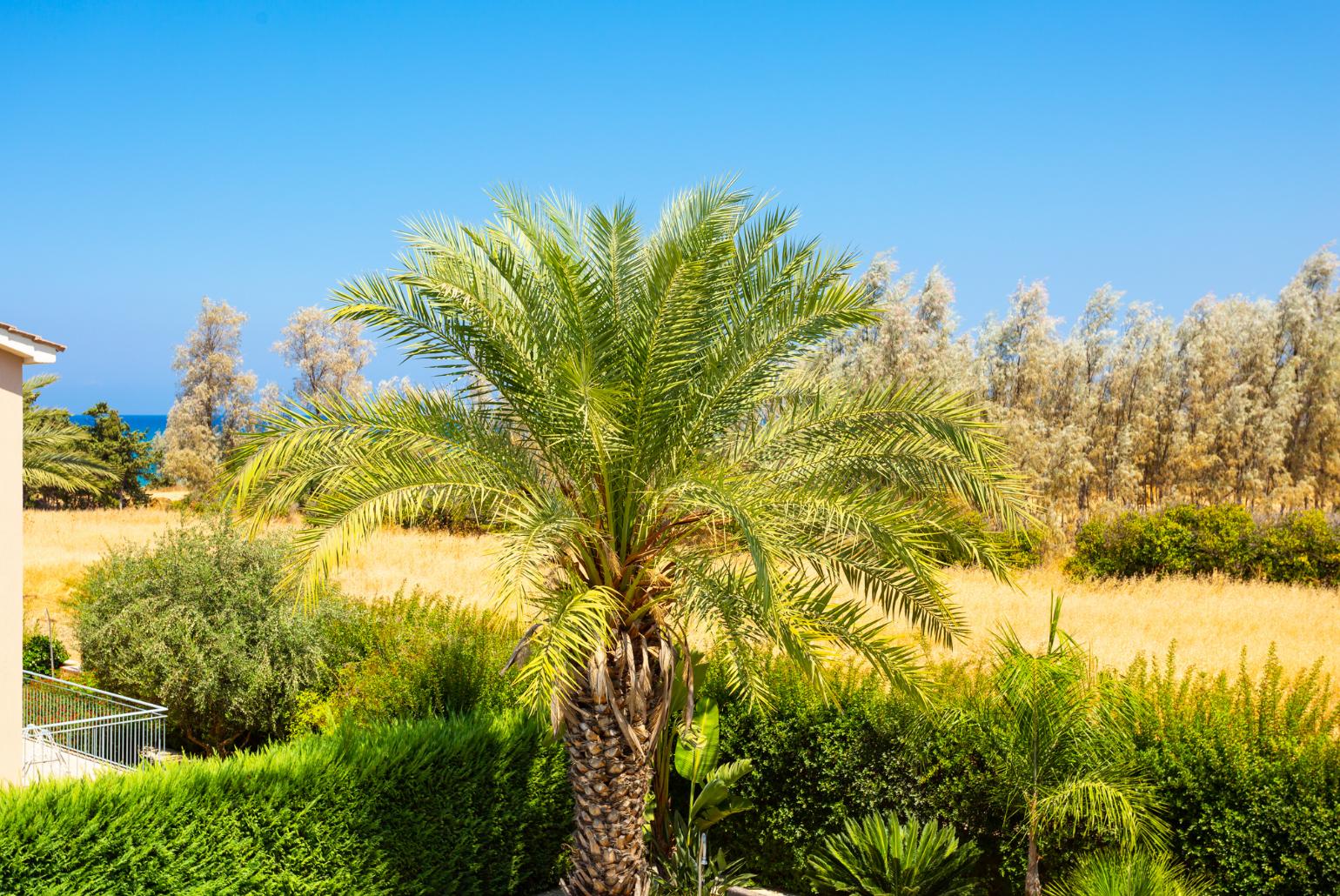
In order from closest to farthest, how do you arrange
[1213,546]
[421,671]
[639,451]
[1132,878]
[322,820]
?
[1132,878], [639,451], [322,820], [421,671], [1213,546]

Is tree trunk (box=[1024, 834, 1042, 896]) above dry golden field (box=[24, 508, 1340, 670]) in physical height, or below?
below

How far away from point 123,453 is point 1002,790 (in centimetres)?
5259

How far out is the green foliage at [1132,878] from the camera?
24.8 ft

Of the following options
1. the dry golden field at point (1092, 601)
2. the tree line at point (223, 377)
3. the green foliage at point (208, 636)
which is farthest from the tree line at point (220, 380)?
the green foliage at point (208, 636)

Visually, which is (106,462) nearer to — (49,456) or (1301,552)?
(49,456)

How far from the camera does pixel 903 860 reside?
29.3 feet

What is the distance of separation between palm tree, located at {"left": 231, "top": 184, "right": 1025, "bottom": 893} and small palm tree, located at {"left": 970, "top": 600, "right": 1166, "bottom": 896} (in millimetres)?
841

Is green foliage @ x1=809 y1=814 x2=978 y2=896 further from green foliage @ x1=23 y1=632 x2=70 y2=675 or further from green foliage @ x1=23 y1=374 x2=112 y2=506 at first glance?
green foliage @ x1=23 y1=374 x2=112 y2=506

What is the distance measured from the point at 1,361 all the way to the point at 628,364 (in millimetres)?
7550

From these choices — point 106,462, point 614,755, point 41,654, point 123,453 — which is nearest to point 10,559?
point 614,755

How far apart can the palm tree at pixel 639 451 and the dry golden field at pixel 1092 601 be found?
4.13 ft

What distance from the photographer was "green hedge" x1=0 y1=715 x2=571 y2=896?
274 inches

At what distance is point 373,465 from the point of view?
7434 millimetres

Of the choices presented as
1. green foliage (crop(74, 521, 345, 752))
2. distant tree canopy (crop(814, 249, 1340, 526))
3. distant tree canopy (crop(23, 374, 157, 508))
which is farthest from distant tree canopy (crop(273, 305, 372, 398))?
green foliage (crop(74, 521, 345, 752))
